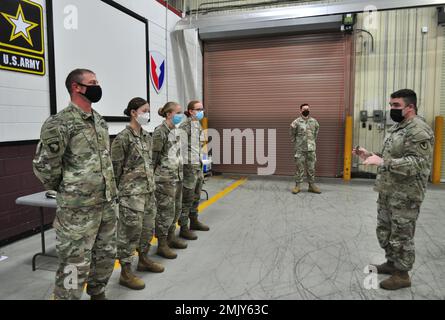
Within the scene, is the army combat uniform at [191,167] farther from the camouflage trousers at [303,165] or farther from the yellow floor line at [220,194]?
the camouflage trousers at [303,165]

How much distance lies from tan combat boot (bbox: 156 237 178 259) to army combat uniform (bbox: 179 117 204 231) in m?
0.54

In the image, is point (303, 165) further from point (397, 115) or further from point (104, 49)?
point (104, 49)

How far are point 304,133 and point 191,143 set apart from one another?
3143 mm

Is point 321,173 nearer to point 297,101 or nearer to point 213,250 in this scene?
point 297,101

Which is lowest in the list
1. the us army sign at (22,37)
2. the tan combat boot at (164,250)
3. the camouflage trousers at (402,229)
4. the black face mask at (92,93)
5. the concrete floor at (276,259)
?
the concrete floor at (276,259)

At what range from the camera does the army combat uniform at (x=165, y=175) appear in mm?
3092

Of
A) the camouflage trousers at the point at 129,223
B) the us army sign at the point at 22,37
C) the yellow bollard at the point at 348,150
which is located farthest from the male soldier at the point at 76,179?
the yellow bollard at the point at 348,150

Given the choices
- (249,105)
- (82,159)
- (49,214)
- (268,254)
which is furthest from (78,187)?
(249,105)

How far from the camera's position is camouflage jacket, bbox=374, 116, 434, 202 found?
247 centimetres

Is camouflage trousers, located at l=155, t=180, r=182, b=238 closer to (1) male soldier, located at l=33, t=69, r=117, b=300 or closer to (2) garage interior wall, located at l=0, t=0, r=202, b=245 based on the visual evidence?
(1) male soldier, located at l=33, t=69, r=117, b=300

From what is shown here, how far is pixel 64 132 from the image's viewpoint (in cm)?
196

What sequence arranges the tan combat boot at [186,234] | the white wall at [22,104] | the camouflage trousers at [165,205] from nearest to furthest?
1. the camouflage trousers at [165,205]
2. the white wall at [22,104]
3. the tan combat boot at [186,234]

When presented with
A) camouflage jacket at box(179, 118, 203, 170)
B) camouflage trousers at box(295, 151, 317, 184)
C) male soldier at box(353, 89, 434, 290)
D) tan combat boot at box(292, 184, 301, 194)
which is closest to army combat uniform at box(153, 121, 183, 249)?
camouflage jacket at box(179, 118, 203, 170)

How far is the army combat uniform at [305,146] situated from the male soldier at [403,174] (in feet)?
11.3
